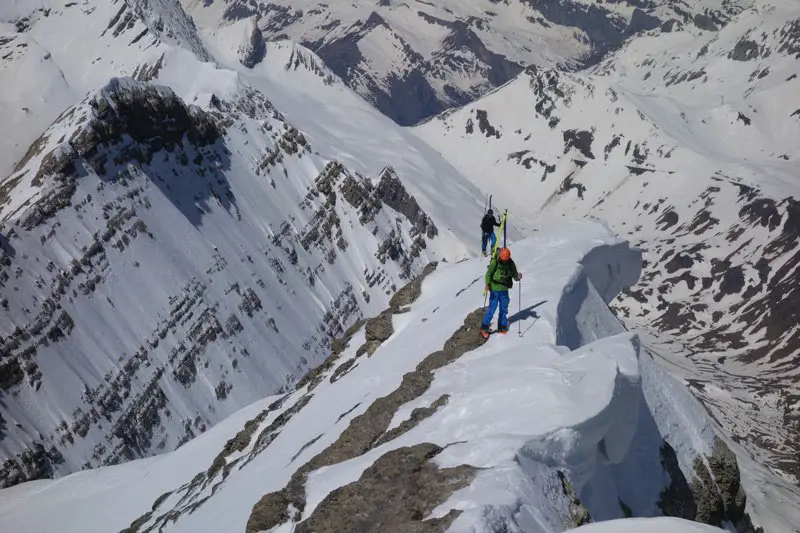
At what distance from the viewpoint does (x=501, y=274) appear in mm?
28719

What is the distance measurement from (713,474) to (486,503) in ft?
50.1

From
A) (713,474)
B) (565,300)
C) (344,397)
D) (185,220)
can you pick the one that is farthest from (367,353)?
(185,220)

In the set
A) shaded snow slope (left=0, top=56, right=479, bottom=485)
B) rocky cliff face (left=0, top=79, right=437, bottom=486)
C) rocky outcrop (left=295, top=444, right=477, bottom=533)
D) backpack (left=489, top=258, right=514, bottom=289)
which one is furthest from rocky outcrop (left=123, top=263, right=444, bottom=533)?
rocky cliff face (left=0, top=79, right=437, bottom=486)

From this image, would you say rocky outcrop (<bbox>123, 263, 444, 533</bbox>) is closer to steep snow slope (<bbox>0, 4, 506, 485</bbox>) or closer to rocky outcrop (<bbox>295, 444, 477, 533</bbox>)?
rocky outcrop (<bbox>295, 444, 477, 533</bbox>)

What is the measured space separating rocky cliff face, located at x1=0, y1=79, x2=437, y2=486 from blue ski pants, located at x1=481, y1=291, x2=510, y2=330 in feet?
163

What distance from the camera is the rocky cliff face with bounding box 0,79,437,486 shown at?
70.1m

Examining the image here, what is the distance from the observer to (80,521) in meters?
45.4

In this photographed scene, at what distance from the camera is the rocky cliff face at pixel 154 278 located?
230ft

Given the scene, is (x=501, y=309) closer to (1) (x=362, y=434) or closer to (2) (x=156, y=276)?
(1) (x=362, y=434)

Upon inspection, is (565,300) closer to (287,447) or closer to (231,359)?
(287,447)

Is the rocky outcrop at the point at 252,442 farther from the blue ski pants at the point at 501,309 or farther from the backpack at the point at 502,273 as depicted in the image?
the backpack at the point at 502,273

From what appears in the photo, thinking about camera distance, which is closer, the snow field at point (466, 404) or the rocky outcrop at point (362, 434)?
the snow field at point (466, 404)

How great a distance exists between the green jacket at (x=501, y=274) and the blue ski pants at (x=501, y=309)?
14.5 inches

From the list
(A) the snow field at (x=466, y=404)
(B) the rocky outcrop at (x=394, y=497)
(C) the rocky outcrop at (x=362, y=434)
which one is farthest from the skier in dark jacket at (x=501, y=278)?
(B) the rocky outcrop at (x=394, y=497)
